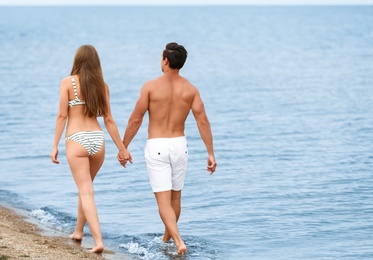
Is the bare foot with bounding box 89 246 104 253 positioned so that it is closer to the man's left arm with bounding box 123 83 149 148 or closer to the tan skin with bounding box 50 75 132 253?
the tan skin with bounding box 50 75 132 253

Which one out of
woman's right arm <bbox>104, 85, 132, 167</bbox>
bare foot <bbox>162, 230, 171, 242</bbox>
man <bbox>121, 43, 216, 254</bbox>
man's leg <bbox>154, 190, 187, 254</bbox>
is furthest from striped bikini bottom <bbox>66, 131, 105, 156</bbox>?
bare foot <bbox>162, 230, 171, 242</bbox>

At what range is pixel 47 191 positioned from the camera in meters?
13.7

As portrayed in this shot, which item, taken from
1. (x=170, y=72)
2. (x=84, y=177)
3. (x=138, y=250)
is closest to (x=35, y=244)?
(x=84, y=177)

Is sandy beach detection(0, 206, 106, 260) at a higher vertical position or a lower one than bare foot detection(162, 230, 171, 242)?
higher

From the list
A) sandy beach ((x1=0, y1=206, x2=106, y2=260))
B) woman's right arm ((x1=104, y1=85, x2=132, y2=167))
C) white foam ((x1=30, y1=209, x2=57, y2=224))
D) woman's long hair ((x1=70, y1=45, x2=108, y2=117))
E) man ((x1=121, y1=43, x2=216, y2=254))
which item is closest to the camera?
sandy beach ((x1=0, y1=206, x2=106, y2=260))

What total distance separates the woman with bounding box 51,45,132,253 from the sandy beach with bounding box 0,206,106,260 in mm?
394

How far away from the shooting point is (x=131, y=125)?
30.0 ft

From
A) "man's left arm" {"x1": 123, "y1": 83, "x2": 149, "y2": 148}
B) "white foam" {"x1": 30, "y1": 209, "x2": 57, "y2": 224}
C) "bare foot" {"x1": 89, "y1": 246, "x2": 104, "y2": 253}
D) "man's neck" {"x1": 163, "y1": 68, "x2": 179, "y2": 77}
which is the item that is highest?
"man's neck" {"x1": 163, "y1": 68, "x2": 179, "y2": 77}

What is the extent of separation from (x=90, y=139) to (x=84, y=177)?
391 mm

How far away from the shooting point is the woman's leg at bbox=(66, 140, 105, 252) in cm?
892

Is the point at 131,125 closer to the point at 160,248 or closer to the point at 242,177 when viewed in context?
the point at 160,248

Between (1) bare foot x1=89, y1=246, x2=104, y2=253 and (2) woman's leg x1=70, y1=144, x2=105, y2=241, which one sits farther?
(1) bare foot x1=89, y1=246, x2=104, y2=253

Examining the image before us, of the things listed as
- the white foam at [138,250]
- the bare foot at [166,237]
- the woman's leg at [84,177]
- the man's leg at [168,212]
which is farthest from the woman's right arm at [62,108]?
the bare foot at [166,237]

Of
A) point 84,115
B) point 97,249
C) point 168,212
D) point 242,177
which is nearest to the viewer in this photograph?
point 84,115
